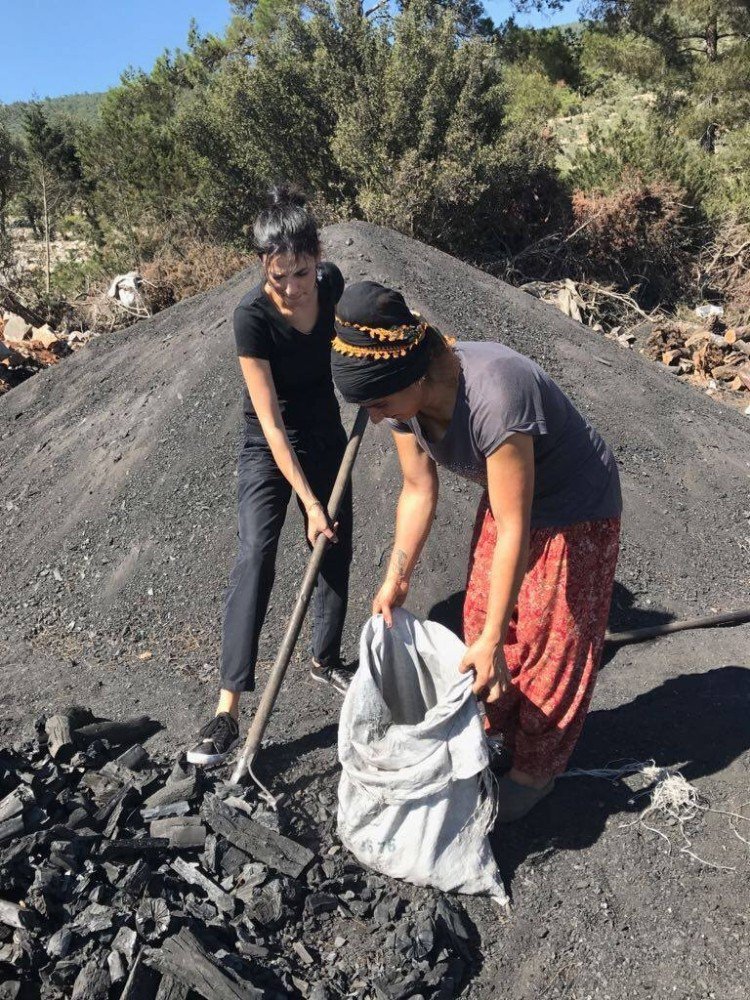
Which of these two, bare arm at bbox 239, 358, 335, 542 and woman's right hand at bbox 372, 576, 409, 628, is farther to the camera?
bare arm at bbox 239, 358, 335, 542

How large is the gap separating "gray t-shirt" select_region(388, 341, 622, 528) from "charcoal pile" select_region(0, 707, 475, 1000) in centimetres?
104

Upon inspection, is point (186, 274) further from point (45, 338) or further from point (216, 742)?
point (216, 742)

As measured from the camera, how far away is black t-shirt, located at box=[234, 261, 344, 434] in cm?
262

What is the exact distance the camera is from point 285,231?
96.4 inches

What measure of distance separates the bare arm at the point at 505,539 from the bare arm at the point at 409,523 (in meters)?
0.30

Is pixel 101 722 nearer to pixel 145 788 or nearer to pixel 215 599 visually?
pixel 145 788

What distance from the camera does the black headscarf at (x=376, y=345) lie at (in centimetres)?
184

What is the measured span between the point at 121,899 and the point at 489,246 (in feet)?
28.4

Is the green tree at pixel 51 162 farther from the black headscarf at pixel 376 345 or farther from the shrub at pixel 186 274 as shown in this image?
the black headscarf at pixel 376 345

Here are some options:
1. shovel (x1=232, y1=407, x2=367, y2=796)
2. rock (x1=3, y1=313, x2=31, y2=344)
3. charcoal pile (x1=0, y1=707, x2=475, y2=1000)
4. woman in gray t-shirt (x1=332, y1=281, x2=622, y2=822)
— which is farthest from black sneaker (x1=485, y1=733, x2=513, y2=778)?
rock (x1=3, y1=313, x2=31, y2=344)

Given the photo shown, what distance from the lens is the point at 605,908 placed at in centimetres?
223

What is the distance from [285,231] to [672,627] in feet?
7.22

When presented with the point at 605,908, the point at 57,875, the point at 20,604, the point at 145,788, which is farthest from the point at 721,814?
the point at 20,604

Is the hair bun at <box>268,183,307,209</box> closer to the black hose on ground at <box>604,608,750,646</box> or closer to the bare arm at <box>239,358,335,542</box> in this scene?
the bare arm at <box>239,358,335,542</box>
